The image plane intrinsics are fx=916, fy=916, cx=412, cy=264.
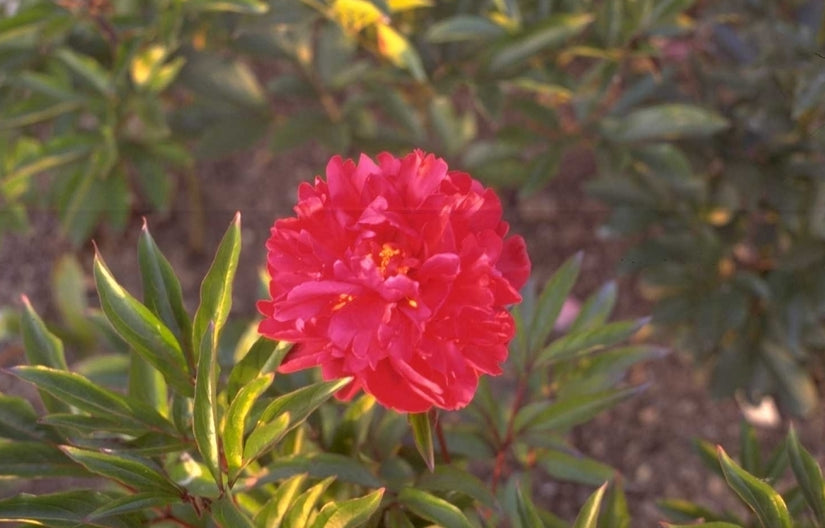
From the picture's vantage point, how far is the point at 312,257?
725 millimetres

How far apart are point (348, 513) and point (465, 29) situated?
27.3 inches

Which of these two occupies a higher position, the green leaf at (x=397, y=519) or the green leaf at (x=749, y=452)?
the green leaf at (x=397, y=519)

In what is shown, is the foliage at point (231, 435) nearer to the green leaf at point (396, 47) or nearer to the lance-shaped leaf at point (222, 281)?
the lance-shaped leaf at point (222, 281)

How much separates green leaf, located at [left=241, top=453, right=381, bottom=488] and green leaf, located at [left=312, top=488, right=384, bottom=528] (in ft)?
0.24

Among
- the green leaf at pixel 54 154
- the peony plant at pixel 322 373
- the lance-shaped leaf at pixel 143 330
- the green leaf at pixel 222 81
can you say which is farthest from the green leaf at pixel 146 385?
the green leaf at pixel 222 81

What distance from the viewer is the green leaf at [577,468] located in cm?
105

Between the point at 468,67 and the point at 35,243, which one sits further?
the point at 35,243

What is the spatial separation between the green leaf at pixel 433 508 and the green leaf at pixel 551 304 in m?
0.25

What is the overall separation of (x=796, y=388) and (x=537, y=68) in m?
0.65

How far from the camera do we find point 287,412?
29.0 inches

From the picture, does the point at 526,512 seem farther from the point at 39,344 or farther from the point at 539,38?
the point at 539,38

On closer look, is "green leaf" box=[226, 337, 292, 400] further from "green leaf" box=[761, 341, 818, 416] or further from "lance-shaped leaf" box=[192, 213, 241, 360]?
"green leaf" box=[761, 341, 818, 416]

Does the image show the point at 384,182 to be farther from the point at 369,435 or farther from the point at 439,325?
the point at 369,435

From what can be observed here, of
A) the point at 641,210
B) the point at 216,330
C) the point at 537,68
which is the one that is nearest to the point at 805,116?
the point at 641,210
